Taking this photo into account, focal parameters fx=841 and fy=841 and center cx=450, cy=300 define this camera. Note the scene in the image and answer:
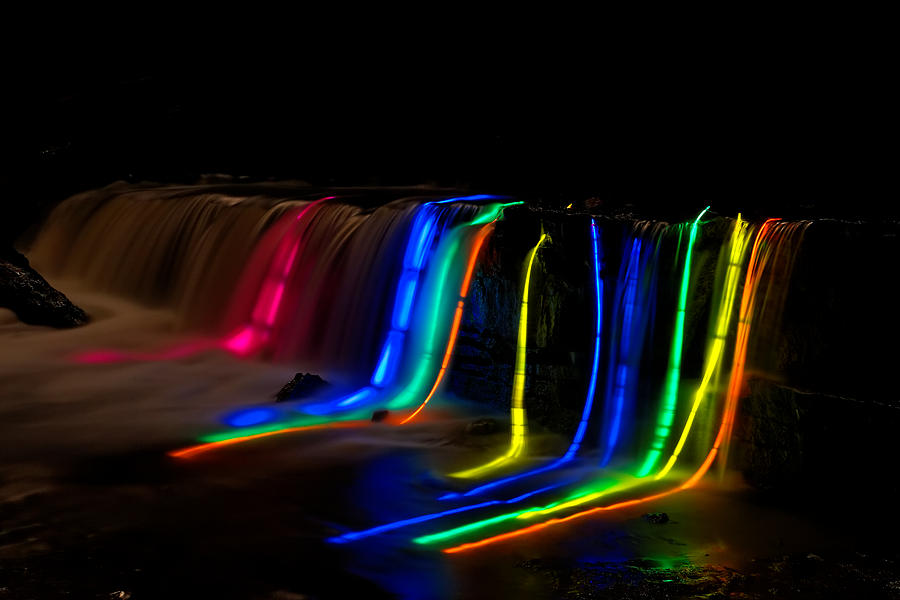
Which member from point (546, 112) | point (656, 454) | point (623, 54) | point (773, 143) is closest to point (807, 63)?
point (773, 143)

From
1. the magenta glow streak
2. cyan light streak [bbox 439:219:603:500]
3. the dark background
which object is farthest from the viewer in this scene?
the dark background

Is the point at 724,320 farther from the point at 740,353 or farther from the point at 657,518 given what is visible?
the point at 657,518

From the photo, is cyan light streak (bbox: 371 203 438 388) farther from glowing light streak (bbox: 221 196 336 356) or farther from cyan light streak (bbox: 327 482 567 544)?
cyan light streak (bbox: 327 482 567 544)

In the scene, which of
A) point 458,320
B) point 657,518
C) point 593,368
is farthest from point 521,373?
point 657,518

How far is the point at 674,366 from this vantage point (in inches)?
193

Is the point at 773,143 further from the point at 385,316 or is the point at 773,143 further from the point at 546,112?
the point at 385,316

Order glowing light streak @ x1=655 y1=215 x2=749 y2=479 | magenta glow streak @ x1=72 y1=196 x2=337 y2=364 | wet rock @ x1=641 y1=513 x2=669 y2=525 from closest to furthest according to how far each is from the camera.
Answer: wet rock @ x1=641 y1=513 x2=669 y2=525
glowing light streak @ x1=655 y1=215 x2=749 y2=479
magenta glow streak @ x1=72 y1=196 x2=337 y2=364

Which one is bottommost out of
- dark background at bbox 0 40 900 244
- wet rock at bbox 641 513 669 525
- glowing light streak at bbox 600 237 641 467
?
wet rock at bbox 641 513 669 525

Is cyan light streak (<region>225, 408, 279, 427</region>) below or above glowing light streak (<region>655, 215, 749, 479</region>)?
below

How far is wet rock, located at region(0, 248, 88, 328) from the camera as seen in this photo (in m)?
7.65

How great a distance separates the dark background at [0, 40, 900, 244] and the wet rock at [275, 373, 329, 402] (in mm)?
2334

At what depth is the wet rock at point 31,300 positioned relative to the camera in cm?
765

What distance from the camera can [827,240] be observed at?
14.2 feet

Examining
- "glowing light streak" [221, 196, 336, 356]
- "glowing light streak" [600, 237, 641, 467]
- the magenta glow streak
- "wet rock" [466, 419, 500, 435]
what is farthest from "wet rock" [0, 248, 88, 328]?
"glowing light streak" [600, 237, 641, 467]
